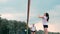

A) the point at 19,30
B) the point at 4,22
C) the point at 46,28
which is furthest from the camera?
the point at 4,22

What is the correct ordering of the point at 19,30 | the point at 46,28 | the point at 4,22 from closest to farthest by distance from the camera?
the point at 46,28 < the point at 19,30 < the point at 4,22

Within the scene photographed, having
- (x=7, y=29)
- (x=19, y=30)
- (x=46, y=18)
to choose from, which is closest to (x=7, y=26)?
(x=7, y=29)

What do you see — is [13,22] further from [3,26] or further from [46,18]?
[46,18]

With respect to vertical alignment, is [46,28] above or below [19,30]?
above

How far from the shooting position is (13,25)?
5355 mm

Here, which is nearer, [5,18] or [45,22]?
[45,22]

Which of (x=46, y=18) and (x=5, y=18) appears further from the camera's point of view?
(x=5, y=18)

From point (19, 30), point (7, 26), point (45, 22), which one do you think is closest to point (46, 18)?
point (45, 22)

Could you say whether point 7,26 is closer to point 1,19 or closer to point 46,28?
point 1,19

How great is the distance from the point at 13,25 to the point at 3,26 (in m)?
0.30

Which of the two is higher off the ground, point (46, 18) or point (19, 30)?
point (46, 18)

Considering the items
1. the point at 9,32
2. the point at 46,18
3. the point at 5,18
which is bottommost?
the point at 9,32

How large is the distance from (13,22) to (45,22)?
2965 mm

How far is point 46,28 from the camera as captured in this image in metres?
2.44
